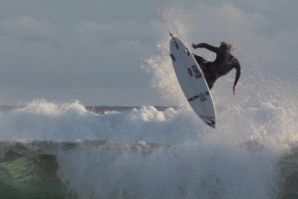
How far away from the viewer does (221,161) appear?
11188 millimetres

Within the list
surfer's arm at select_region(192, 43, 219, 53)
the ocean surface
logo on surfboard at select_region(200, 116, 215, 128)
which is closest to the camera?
the ocean surface

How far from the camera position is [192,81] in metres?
13.5

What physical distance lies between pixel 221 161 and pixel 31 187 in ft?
12.2

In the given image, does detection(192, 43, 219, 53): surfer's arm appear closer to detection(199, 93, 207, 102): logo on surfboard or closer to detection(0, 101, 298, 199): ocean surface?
detection(199, 93, 207, 102): logo on surfboard

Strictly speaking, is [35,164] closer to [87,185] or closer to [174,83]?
[87,185]

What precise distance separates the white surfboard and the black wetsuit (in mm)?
161

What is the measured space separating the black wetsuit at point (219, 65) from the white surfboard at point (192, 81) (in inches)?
6.3

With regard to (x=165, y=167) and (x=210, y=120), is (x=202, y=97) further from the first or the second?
(x=165, y=167)

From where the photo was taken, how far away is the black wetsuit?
512 inches

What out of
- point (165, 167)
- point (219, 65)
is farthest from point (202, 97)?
point (165, 167)

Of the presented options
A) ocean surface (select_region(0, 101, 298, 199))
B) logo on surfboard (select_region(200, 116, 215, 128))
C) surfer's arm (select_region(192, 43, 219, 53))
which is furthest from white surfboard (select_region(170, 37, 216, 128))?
surfer's arm (select_region(192, 43, 219, 53))

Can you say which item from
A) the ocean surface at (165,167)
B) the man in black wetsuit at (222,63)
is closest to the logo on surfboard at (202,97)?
the man in black wetsuit at (222,63)

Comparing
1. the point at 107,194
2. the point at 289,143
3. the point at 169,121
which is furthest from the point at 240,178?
the point at 169,121

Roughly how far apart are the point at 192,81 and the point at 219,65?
71 centimetres
